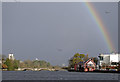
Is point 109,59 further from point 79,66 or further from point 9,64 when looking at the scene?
point 9,64

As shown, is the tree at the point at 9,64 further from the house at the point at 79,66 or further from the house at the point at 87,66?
the house at the point at 87,66

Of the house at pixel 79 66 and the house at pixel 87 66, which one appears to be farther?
the house at pixel 79 66

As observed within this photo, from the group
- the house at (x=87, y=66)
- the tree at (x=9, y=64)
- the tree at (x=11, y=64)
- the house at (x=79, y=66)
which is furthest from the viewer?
the tree at (x=11, y=64)

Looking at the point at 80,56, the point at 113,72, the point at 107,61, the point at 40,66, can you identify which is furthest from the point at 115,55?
the point at 40,66

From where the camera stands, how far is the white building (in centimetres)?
12779

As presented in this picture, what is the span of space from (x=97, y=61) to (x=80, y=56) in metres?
7.73

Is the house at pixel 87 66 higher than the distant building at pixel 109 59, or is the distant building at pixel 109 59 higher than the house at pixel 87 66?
the distant building at pixel 109 59

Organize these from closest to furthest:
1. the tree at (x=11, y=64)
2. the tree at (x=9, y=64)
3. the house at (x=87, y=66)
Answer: the house at (x=87, y=66), the tree at (x=9, y=64), the tree at (x=11, y=64)

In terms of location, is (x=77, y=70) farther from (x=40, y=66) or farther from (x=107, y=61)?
(x=40, y=66)

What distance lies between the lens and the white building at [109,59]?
128m

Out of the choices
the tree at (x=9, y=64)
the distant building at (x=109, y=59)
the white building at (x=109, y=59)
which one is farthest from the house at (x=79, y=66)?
the tree at (x=9, y=64)

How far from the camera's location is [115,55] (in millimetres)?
132250

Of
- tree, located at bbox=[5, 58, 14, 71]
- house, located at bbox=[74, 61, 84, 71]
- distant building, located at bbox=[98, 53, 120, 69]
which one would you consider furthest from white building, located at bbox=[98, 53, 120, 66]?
tree, located at bbox=[5, 58, 14, 71]

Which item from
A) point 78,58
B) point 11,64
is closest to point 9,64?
point 11,64
